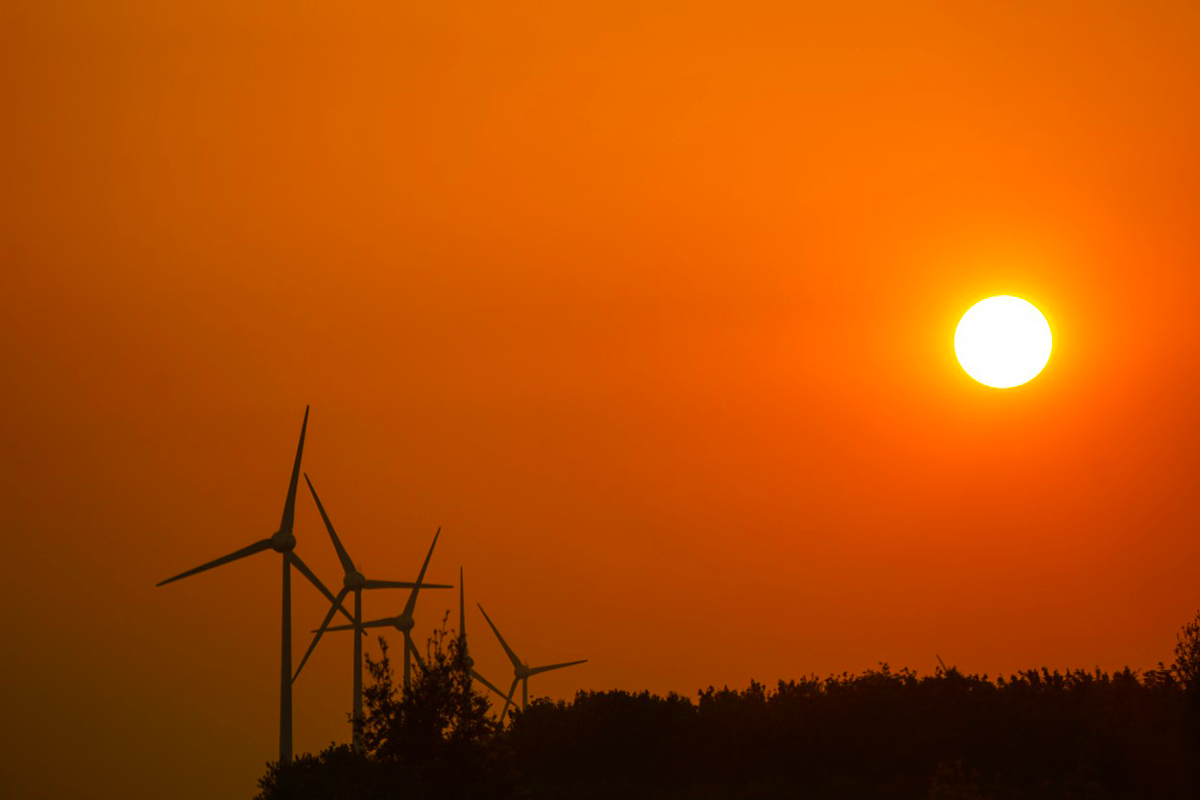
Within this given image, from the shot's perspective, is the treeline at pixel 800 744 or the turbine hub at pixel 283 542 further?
the turbine hub at pixel 283 542

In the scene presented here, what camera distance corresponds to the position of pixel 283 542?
78500mm

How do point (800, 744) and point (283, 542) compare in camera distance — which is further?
point (800, 744)

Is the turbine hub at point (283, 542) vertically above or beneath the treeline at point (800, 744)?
above

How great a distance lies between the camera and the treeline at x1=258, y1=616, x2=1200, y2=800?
61938mm

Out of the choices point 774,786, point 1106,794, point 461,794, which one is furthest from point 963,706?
point 461,794

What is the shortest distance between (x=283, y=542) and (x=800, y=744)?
31.1 meters

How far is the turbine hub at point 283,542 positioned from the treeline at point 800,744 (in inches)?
511

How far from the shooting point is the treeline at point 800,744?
61.9 metres

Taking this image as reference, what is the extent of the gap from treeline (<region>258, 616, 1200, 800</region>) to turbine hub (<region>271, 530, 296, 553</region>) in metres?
13.0

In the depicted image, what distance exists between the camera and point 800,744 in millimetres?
92312

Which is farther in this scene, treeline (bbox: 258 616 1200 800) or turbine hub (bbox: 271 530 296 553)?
turbine hub (bbox: 271 530 296 553)

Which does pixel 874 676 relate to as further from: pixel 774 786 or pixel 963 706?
pixel 774 786

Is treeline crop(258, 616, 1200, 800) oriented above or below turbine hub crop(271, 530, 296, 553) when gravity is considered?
below

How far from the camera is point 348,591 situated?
89.8 meters
